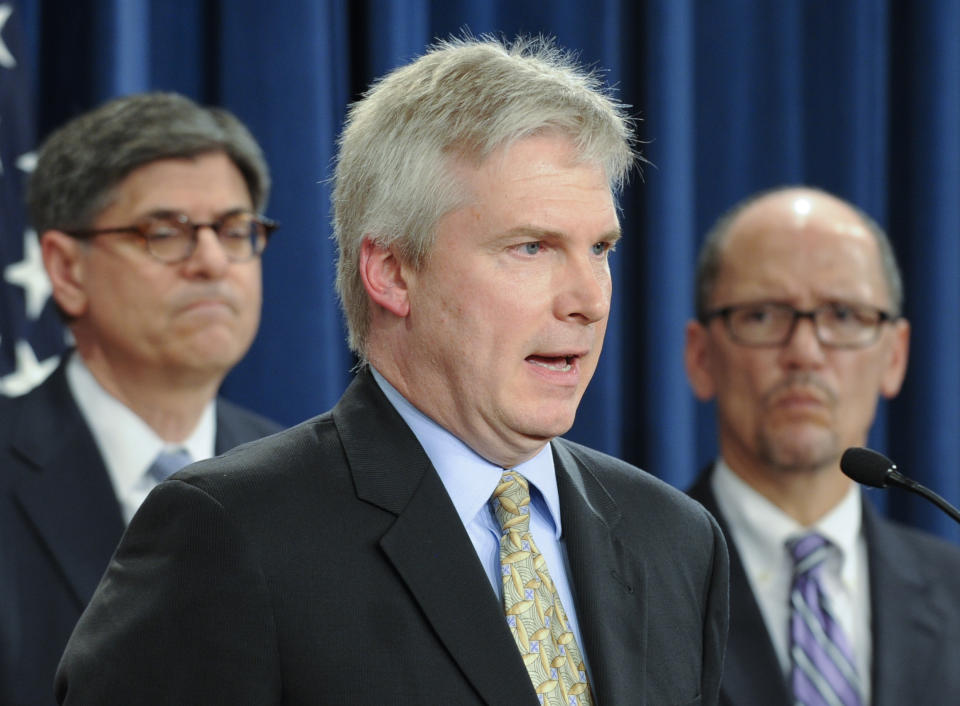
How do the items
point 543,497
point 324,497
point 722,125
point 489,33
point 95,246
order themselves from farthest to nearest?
point 722,125
point 489,33
point 95,246
point 543,497
point 324,497

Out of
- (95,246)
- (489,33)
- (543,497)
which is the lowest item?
(543,497)

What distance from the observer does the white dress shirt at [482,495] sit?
1.47 metres

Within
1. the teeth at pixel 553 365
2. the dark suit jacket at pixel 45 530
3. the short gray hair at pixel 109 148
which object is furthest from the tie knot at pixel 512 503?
the short gray hair at pixel 109 148

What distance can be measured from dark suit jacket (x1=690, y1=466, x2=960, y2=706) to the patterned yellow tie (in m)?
1.07

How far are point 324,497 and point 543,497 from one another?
24cm

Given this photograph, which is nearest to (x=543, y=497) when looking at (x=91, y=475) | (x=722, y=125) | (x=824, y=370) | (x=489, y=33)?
(x=91, y=475)

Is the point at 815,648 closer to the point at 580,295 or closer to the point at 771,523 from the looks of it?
the point at 771,523

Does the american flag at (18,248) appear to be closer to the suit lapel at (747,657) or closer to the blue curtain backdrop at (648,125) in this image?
the blue curtain backdrop at (648,125)

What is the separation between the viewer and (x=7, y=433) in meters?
2.49

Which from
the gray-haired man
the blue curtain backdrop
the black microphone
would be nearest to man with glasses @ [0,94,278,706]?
the blue curtain backdrop

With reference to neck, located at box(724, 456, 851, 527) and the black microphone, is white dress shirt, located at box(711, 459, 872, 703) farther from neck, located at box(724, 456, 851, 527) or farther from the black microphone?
the black microphone

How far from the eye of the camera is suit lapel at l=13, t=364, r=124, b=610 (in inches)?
93.0

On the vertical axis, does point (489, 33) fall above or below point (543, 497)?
above

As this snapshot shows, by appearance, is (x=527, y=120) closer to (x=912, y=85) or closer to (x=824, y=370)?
(x=824, y=370)
